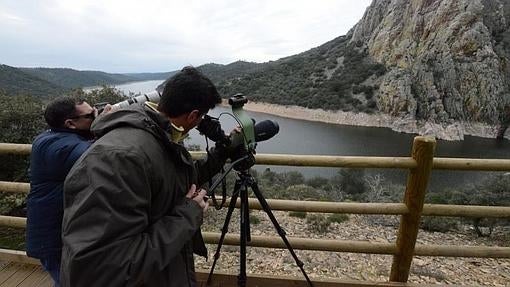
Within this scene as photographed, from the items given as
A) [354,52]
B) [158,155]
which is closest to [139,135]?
[158,155]

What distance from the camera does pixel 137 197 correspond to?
42.4 inches

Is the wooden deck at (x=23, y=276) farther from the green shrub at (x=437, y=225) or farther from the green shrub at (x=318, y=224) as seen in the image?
the green shrub at (x=437, y=225)

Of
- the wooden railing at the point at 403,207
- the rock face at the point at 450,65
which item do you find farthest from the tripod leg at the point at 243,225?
the rock face at the point at 450,65

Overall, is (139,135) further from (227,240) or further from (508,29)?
(508,29)

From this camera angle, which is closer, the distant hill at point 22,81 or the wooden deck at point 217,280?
the wooden deck at point 217,280

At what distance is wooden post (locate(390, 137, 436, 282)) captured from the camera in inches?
85.1

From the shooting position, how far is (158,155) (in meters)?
1.19

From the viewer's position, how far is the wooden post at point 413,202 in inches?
85.1

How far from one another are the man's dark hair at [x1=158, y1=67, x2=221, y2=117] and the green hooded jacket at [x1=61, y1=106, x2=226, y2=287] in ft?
0.23

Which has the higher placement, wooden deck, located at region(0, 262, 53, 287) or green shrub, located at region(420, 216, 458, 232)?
wooden deck, located at region(0, 262, 53, 287)

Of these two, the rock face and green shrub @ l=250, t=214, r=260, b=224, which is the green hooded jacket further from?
the rock face

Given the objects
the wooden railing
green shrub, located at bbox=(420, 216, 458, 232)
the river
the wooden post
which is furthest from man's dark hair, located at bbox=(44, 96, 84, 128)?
the river

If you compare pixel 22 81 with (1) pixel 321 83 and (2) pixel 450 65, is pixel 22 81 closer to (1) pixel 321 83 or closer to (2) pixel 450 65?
(1) pixel 321 83

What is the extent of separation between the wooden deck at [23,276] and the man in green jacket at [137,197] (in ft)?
6.23
